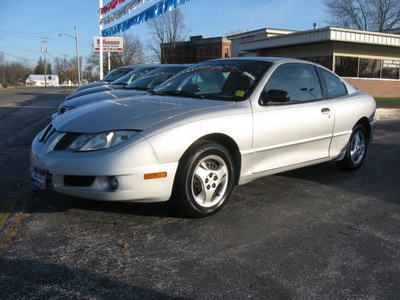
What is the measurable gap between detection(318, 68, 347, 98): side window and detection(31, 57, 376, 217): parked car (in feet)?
0.07

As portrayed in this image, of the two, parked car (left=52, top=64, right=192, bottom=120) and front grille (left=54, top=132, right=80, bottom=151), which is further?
parked car (left=52, top=64, right=192, bottom=120)

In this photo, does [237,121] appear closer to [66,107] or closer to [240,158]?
[240,158]

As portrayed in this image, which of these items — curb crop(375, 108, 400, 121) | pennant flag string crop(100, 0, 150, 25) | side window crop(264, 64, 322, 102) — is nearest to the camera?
side window crop(264, 64, 322, 102)

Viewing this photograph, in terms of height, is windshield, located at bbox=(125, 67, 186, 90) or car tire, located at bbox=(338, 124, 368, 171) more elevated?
windshield, located at bbox=(125, 67, 186, 90)

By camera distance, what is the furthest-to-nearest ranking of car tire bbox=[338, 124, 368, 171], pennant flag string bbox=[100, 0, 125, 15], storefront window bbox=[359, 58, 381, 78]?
storefront window bbox=[359, 58, 381, 78] < pennant flag string bbox=[100, 0, 125, 15] < car tire bbox=[338, 124, 368, 171]

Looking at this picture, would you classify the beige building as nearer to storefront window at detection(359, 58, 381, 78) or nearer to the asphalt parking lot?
storefront window at detection(359, 58, 381, 78)

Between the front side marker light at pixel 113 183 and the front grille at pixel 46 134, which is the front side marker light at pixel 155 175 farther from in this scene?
the front grille at pixel 46 134

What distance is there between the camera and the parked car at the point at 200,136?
304 cm

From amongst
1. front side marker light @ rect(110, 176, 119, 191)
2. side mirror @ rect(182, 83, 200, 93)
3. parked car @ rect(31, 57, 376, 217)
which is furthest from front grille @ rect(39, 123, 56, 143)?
side mirror @ rect(182, 83, 200, 93)

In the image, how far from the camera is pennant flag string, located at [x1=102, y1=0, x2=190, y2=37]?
38.0 feet

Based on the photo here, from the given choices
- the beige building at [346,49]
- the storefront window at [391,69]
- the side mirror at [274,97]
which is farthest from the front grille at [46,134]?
the storefront window at [391,69]

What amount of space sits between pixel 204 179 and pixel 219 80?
1.42 meters

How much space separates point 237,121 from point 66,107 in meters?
3.96

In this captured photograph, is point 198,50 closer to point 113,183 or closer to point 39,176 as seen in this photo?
point 39,176
